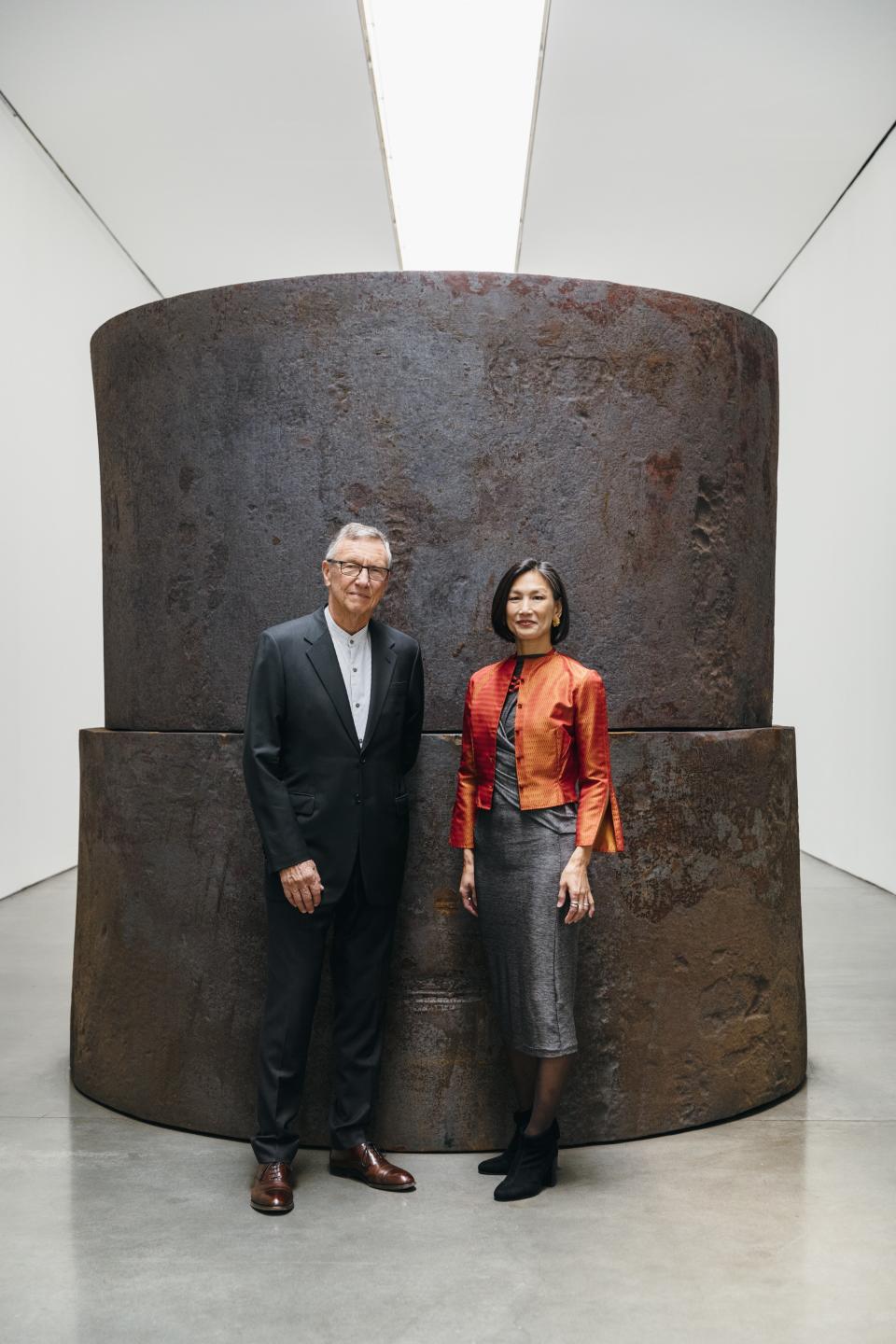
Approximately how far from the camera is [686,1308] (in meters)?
2.95

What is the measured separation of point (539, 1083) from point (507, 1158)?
33cm

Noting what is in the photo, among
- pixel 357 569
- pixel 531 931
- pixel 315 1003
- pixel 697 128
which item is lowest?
pixel 315 1003

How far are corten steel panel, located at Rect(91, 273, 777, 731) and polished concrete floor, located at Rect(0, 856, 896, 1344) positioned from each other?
129 cm

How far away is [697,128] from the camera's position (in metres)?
9.02

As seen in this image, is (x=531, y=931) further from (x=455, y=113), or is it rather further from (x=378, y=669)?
(x=455, y=113)

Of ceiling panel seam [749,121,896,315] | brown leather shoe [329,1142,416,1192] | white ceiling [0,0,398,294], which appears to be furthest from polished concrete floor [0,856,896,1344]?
ceiling panel seam [749,121,896,315]

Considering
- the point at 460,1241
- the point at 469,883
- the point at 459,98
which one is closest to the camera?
the point at 460,1241

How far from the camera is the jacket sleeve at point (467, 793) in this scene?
3.71 m

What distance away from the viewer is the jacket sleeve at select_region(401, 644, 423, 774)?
12.5 ft

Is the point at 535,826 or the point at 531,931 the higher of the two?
the point at 535,826

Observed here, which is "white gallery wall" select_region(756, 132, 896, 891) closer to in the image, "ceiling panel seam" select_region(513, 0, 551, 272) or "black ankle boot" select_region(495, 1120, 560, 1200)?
"ceiling panel seam" select_region(513, 0, 551, 272)

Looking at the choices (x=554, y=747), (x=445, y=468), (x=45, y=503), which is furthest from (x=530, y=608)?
(x=45, y=503)

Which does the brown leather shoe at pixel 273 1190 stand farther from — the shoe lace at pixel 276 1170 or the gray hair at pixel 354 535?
the gray hair at pixel 354 535

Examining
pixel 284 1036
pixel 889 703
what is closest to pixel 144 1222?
pixel 284 1036
